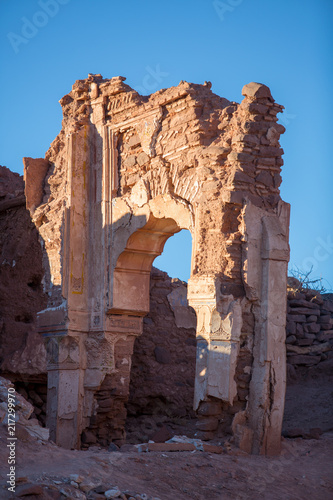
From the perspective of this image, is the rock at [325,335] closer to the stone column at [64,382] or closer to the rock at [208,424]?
the stone column at [64,382]

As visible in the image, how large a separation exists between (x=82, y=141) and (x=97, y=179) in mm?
570

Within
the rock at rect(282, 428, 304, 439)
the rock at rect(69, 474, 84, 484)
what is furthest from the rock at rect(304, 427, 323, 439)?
the rock at rect(69, 474, 84, 484)

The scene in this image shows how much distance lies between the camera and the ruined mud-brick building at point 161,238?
7363mm

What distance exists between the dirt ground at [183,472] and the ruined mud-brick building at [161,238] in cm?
46

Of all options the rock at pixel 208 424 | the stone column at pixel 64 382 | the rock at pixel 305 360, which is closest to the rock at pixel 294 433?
the rock at pixel 208 424

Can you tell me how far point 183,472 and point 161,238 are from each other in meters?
3.68

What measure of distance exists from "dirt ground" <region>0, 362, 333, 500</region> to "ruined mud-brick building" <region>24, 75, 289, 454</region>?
0.46m

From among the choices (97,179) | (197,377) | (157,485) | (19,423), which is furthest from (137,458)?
(97,179)

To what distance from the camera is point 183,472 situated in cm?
Answer: 601

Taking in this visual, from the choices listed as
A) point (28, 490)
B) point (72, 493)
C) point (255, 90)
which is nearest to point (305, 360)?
point (255, 90)

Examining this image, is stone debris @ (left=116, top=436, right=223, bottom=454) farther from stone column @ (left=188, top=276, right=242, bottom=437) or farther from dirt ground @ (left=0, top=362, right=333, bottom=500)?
stone column @ (left=188, top=276, right=242, bottom=437)

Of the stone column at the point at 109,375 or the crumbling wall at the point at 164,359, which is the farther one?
the crumbling wall at the point at 164,359

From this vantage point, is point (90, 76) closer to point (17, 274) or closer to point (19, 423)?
point (17, 274)

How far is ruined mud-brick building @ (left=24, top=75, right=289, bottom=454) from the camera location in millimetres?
7363
